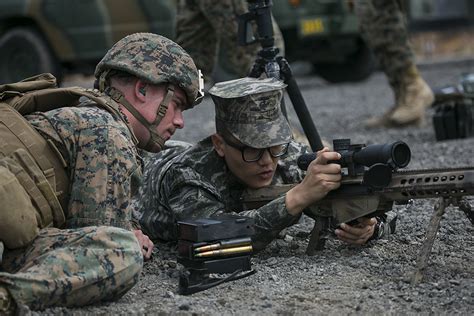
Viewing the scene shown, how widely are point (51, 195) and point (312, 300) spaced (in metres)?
1.04

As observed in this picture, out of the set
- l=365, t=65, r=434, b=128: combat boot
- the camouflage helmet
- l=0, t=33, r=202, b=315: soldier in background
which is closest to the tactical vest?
l=0, t=33, r=202, b=315: soldier in background

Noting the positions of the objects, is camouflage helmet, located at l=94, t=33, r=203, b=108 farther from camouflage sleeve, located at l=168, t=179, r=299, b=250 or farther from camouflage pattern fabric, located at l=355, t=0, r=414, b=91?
camouflage pattern fabric, located at l=355, t=0, r=414, b=91

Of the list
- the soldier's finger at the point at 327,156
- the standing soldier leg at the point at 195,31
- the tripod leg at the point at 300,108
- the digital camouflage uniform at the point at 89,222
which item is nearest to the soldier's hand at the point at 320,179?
the soldier's finger at the point at 327,156

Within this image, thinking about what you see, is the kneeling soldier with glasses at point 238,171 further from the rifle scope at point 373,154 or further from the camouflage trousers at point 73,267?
the camouflage trousers at point 73,267

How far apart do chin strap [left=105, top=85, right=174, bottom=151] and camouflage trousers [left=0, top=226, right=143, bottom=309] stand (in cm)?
44

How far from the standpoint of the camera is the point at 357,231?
496 centimetres

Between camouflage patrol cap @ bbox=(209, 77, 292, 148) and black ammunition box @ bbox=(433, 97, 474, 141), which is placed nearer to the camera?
camouflage patrol cap @ bbox=(209, 77, 292, 148)

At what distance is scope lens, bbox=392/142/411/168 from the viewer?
4355 mm

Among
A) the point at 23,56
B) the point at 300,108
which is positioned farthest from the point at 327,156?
the point at 23,56

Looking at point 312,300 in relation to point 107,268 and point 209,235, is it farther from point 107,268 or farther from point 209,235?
point 107,268

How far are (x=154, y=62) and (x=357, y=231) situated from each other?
3.79 ft

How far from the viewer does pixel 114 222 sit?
4.36m

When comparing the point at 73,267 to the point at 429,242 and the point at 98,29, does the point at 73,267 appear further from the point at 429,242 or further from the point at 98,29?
the point at 98,29

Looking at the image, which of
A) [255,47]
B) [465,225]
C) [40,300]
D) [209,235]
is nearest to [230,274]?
[209,235]
